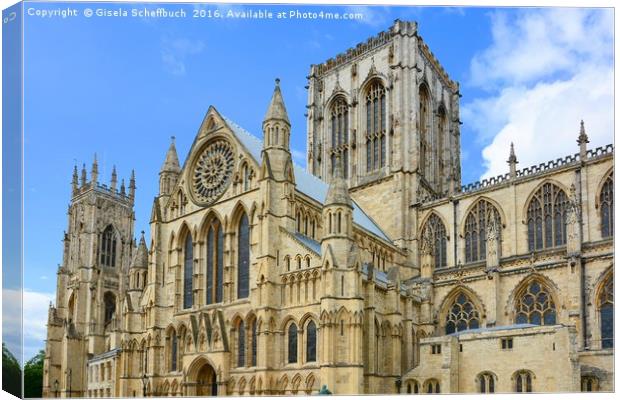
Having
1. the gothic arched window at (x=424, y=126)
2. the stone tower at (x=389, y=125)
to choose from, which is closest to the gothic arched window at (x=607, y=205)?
the stone tower at (x=389, y=125)

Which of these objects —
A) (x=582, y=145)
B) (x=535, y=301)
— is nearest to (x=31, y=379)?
(x=535, y=301)

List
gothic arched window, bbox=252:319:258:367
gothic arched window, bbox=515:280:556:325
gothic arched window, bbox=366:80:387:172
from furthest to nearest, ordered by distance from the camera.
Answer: gothic arched window, bbox=366:80:387:172 → gothic arched window, bbox=515:280:556:325 → gothic arched window, bbox=252:319:258:367

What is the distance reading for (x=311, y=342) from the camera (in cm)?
4219

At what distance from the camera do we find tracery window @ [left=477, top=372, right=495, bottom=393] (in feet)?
134

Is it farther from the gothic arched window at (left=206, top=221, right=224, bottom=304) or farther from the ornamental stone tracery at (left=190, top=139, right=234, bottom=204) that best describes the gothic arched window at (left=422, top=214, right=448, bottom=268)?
the ornamental stone tracery at (left=190, top=139, right=234, bottom=204)

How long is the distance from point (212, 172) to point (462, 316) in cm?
1853

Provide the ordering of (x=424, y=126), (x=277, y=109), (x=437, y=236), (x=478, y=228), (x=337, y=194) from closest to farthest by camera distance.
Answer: (x=337, y=194), (x=277, y=109), (x=478, y=228), (x=437, y=236), (x=424, y=126)

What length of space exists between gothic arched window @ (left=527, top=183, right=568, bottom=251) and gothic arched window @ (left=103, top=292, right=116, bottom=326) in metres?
43.2

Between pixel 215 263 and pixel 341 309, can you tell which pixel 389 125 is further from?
pixel 341 309

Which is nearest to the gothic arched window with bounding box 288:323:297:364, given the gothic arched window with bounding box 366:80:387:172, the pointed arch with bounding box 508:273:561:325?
the pointed arch with bounding box 508:273:561:325

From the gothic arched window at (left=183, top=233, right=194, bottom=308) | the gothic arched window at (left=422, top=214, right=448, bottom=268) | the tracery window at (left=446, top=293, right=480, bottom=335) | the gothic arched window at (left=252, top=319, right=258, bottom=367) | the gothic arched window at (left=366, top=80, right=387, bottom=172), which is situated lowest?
the gothic arched window at (left=252, top=319, right=258, bottom=367)

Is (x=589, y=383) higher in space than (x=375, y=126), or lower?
lower

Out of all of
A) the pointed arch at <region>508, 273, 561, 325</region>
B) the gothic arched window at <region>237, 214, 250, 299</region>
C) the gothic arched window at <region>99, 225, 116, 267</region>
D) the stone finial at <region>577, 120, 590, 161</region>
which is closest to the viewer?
the stone finial at <region>577, 120, 590, 161</region>

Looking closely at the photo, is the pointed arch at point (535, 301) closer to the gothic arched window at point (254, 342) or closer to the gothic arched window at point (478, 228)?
the gothic arched window at point (478, 228)
